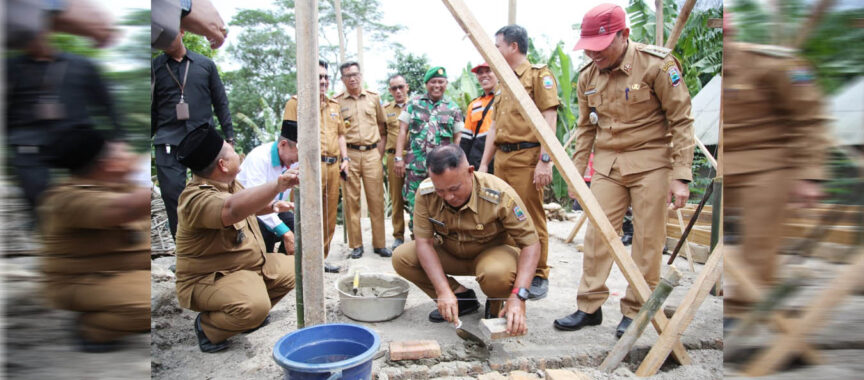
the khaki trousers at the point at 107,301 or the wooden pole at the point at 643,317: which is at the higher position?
the khaki trousers at the point at 107,301

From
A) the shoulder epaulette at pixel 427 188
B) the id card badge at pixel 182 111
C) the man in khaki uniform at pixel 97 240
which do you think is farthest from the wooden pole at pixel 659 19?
the man in khaki uniform at pixel 97 240

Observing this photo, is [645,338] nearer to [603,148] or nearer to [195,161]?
[603,148]

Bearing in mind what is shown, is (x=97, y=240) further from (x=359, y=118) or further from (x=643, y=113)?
(x=359, y=118)

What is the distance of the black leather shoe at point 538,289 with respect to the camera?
329cm

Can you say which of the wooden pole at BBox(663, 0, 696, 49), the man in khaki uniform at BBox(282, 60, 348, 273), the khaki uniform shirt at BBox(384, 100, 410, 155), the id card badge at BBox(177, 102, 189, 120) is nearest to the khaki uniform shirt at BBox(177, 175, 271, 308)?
the id card badge at BBox(177, 102, 189, 120)

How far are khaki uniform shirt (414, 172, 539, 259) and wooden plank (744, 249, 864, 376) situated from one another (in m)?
2.16

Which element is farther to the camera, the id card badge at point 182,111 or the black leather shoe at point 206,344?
the id card badge at point 182,111

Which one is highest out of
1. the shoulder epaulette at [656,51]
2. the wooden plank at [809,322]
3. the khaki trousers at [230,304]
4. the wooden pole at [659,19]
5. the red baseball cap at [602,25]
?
the wooden pole at [659,19]

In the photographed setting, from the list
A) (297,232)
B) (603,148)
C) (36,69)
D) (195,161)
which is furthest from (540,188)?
(36,69)

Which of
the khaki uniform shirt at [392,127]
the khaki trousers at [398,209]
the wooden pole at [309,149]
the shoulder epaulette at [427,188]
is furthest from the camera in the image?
the khaki uniform shirt at [392,127]

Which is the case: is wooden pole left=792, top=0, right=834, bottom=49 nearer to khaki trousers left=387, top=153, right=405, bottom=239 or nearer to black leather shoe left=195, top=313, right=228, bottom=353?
black leather shoe left=195, top=313, right=228, bottom=353

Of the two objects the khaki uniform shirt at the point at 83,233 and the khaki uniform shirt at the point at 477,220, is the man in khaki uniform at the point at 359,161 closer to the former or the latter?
the khaki uniform shirt at the point at 477,220

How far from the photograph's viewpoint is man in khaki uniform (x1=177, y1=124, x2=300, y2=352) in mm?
2303

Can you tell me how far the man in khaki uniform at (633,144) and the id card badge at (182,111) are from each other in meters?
2.63
